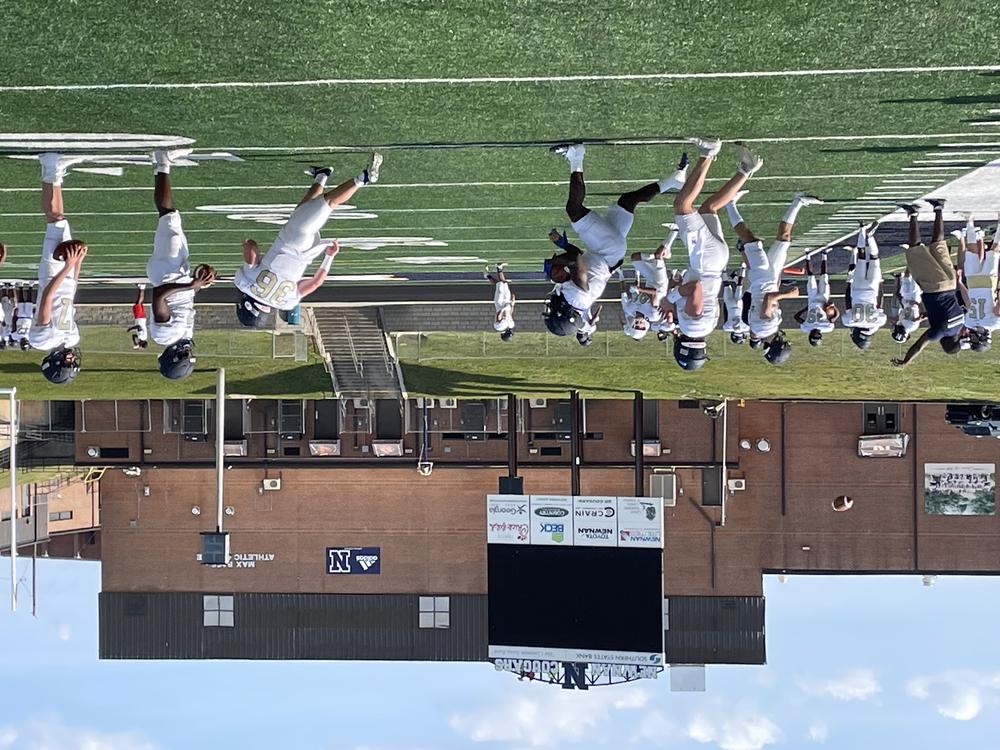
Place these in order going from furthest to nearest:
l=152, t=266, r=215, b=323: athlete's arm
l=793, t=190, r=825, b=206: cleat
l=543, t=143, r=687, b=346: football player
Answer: l=793, t=190, r=825, b=206: cleat → l=152, t=266, r=215, b=323: athlete's arm → l=543, t=143, r=687, b=346: football player

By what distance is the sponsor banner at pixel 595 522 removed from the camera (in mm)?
21578

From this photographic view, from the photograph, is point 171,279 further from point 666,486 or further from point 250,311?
point 666,486

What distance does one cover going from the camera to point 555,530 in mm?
21875

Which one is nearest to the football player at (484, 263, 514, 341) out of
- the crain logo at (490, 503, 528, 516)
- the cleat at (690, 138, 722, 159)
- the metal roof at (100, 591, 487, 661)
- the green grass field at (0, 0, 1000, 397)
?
the crain logo at (490, 503, 528, 516)

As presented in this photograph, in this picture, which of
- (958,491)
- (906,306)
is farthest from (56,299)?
(958,491)

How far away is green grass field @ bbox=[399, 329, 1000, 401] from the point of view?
74.4ft

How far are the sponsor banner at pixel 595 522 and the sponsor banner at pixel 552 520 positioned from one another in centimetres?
15

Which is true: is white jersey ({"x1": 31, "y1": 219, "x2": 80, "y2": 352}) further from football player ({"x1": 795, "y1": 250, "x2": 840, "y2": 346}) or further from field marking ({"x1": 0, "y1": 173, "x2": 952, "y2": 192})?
football player ({"x1": 795, "y1": 250, "x2": 840, "y2": 346})

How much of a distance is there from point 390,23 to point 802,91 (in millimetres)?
4081

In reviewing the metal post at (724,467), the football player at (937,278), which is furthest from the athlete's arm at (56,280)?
the metal post at (724,467)

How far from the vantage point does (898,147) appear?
39.3 feet

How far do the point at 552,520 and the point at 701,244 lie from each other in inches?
454

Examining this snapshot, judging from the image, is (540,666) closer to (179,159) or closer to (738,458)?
(738,458)

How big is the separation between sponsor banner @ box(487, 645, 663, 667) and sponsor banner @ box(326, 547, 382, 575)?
23.3 feet
